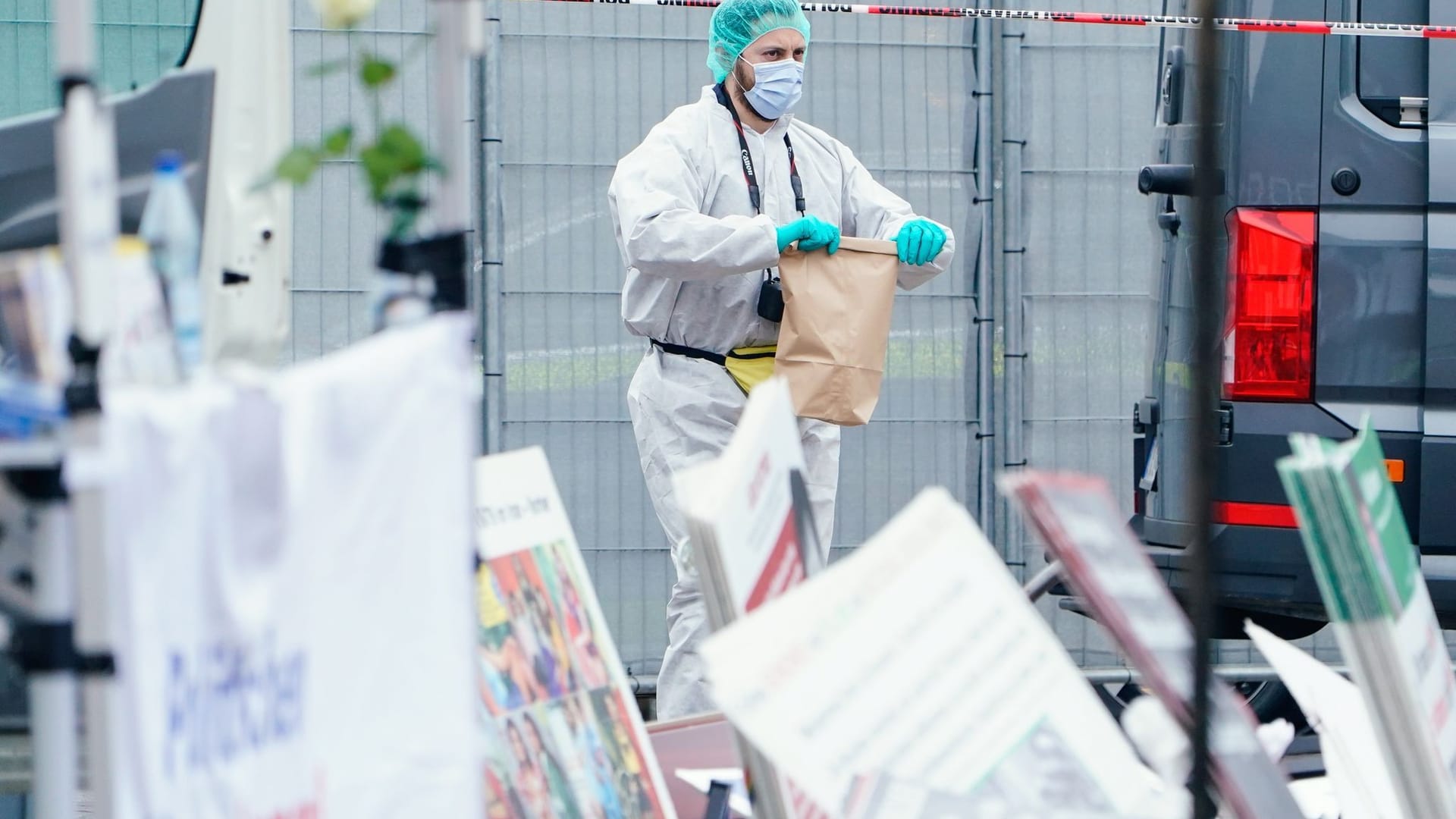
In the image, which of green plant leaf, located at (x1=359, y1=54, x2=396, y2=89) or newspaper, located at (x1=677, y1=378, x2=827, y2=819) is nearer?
newspaper, located at (x1=677, y1=378, x2=827, y2=819)

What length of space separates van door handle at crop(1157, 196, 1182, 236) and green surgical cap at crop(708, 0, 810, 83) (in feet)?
3.28

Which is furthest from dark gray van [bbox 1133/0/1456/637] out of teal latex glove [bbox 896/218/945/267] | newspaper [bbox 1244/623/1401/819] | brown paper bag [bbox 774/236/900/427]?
newspaper [bbox 1244/623/1401/819]

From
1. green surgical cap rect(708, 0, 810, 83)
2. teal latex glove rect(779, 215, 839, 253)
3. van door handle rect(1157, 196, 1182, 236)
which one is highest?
Result: green surgical cap rect(708, 0, 810, 83)

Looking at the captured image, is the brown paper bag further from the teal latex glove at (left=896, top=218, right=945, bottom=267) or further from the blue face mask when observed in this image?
the blue face mask

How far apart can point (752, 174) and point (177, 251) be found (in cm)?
287

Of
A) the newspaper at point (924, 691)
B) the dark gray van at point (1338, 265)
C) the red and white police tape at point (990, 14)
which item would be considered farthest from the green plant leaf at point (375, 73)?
the red and white police tape at point (990, 14)

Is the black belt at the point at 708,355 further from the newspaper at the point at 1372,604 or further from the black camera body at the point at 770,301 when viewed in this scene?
the newspaper at the point at 1372,604

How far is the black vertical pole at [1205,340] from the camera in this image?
770mm

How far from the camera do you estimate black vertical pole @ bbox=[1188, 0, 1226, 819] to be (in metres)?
0.77

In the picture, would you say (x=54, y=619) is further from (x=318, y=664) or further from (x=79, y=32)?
(x=79, y=32)

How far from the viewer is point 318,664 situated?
1066 millimetres

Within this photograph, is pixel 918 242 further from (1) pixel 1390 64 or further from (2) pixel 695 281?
(1) pixel 1390 64

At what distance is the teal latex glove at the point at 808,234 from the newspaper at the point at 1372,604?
256cm

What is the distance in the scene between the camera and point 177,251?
1233 mm
